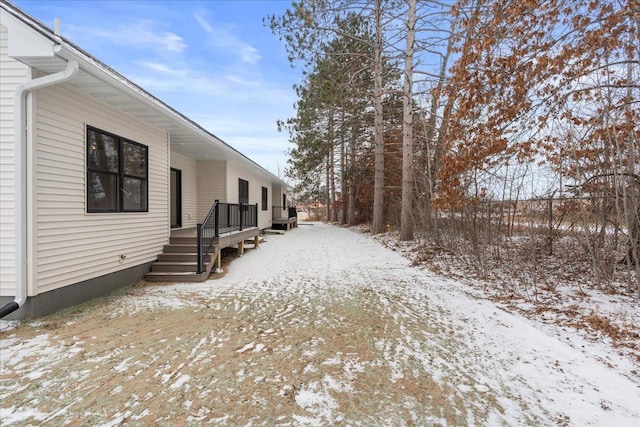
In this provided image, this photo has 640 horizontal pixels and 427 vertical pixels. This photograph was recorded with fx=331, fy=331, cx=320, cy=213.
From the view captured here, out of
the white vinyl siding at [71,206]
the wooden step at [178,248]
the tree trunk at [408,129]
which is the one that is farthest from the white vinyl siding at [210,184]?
the tree trunk at [408,129]

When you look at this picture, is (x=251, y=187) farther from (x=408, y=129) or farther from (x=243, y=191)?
(x=408, y=129)

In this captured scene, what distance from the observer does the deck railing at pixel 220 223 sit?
6.57 meters

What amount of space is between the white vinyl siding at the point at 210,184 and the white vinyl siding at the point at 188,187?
15 centimetres

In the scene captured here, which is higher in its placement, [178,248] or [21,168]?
[21,168]

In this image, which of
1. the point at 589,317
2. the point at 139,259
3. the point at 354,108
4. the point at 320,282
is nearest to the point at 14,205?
the point at 139,259

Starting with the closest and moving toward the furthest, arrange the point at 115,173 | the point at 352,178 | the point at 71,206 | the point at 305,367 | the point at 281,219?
the point at 305,367, the point at 71,206, the point at 115,173, the point at 281,219, the point at 352,178

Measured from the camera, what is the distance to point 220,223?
9.02 m

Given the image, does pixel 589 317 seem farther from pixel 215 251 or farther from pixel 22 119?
pixel 22 119

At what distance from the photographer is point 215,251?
7176mm

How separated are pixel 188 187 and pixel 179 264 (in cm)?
425

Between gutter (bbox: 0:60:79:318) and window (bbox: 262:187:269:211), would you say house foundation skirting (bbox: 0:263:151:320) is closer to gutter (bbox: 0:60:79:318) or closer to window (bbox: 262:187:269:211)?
gutter (bbox: 0:60:79:318)

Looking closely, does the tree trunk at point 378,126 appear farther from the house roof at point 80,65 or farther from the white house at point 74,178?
the white house at point 74,178

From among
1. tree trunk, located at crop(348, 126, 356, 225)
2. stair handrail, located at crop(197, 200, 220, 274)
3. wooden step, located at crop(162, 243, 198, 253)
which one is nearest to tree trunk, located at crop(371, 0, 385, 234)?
tree trunk, located at crop(348, 126, 356, 225)

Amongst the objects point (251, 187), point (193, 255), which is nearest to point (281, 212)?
point (251, 187)
